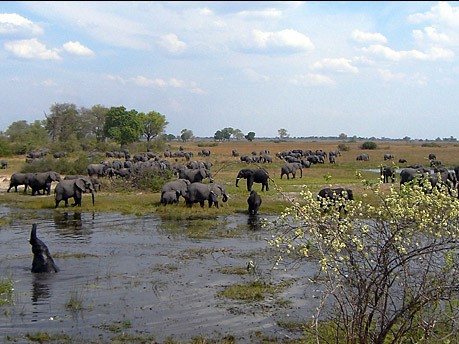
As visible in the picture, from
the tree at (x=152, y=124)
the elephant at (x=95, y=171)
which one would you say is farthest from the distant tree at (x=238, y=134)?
the elephant at (x=95, y=171)

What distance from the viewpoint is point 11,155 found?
64.9 meters

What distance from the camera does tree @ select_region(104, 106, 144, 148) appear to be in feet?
266

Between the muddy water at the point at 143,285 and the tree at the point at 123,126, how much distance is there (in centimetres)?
5945

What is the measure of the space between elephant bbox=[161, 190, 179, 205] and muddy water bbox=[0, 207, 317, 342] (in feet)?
15.5

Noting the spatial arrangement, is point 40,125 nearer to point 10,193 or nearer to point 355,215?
point 10,193

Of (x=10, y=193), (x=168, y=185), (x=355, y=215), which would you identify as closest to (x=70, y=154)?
(x=10, y=193)

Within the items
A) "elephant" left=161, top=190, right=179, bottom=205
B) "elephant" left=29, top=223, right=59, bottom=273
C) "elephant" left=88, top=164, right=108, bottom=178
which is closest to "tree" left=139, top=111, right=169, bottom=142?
"elephant" left=88, top=164, right=108, bottom=178

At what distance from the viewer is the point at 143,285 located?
1402 cm

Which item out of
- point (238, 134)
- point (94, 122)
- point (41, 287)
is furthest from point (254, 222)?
point (238, 134)

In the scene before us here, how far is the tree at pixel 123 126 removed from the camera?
81062 mm

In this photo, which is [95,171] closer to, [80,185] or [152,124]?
[80,185]

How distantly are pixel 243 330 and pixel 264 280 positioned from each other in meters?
3.66

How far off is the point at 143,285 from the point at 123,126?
7041 cm

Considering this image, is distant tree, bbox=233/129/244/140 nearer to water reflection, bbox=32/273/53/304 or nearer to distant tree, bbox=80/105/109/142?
distant tree, bbox=80/105/109/142
